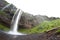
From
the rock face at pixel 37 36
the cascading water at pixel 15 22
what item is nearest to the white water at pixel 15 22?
the cascading water at pixel 15 22

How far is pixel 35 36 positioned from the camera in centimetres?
408

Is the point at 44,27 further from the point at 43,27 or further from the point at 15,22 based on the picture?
A: the point at 15,22

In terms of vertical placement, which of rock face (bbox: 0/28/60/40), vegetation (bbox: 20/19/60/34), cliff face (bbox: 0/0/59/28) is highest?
cliff face (bbox: 0/0/59/28)

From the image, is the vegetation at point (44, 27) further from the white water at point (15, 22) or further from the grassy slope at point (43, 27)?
the white water at point (15, 22)

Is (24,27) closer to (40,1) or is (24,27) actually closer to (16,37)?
(16,37)

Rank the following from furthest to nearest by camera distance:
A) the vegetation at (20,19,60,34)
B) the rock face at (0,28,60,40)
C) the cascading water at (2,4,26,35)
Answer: the cascading water at (2,4,26,35), the vegetation at (20,19,60,34), the rock face at (0,28,60,40)

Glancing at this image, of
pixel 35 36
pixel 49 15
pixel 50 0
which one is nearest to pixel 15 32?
pixel 35 36

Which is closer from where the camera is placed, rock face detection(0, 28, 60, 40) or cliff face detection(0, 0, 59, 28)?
rock face detection(0, 28, 60, 40)

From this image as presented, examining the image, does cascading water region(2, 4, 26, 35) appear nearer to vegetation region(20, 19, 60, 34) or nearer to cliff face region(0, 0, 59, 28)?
cliff face region(0, 0, 59, 28)

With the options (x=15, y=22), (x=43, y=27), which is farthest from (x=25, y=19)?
(x=43, y=27)

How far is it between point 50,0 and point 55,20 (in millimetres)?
624

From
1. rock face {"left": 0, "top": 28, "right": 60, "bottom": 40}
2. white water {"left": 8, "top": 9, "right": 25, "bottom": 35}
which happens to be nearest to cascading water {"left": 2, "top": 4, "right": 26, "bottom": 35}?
white water {"left": 8, "top": 9, "right": 25, "bottom": 35}

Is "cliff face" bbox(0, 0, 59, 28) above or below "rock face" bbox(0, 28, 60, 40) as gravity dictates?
above

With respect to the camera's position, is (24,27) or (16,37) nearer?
(16,37)
